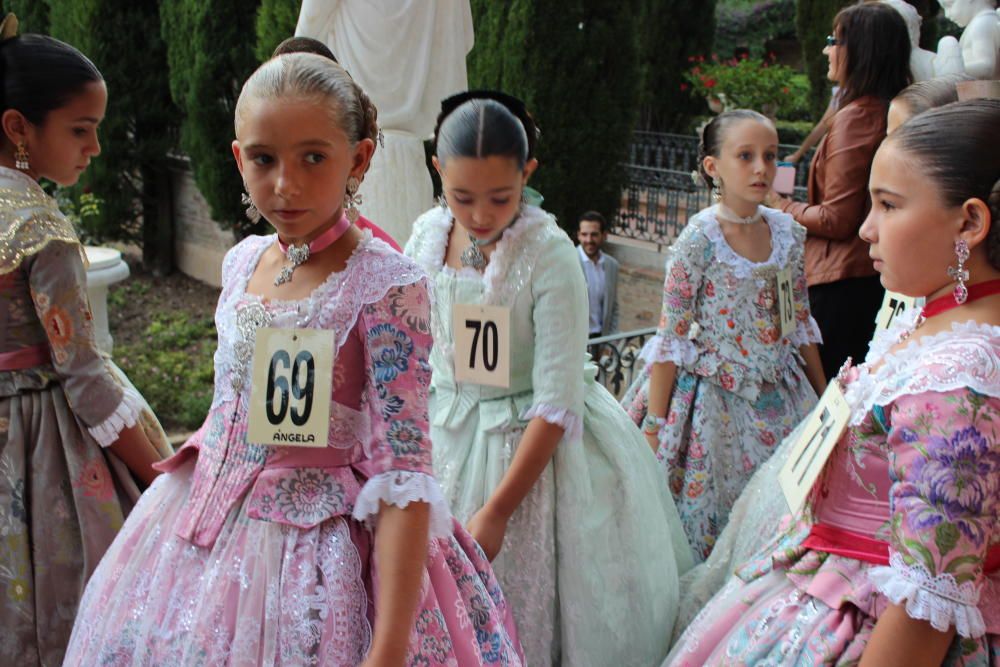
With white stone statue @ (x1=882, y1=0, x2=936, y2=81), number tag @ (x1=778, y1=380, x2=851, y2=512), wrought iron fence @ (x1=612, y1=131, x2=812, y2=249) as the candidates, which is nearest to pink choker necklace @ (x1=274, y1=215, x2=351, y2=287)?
number tag @ (x1=778, y1=380, x2=851, y2=512)

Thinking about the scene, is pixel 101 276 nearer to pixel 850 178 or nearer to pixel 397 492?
pixel 850 178

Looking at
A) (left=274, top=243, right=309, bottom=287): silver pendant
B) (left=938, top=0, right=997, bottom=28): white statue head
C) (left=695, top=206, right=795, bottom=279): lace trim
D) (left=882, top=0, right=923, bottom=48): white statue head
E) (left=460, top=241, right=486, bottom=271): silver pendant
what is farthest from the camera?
(left=938, top=0, right=997, bottom=28): white statue head

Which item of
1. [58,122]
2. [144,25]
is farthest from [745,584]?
[144,25]

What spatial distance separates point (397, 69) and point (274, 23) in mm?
3510

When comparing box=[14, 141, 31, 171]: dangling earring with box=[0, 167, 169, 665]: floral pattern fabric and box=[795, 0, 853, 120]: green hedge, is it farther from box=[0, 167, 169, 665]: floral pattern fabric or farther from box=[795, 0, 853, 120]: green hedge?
box=[795, 0, 853, 120]: green hedge

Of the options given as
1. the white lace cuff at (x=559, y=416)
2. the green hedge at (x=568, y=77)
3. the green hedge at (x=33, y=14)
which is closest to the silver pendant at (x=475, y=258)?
the white lace cuff at (x=559, y=416)

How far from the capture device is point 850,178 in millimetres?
3795

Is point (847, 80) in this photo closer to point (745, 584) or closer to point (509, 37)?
point (745, 584)

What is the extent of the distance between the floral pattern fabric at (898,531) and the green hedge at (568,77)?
648 centimetres

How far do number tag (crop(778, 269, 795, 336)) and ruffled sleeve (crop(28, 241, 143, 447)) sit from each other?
6.62ft

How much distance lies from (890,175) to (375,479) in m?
0.96

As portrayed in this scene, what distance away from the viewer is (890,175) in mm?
1650

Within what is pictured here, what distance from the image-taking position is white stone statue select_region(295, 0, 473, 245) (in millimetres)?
4527

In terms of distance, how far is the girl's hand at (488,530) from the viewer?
2379 millimetres
